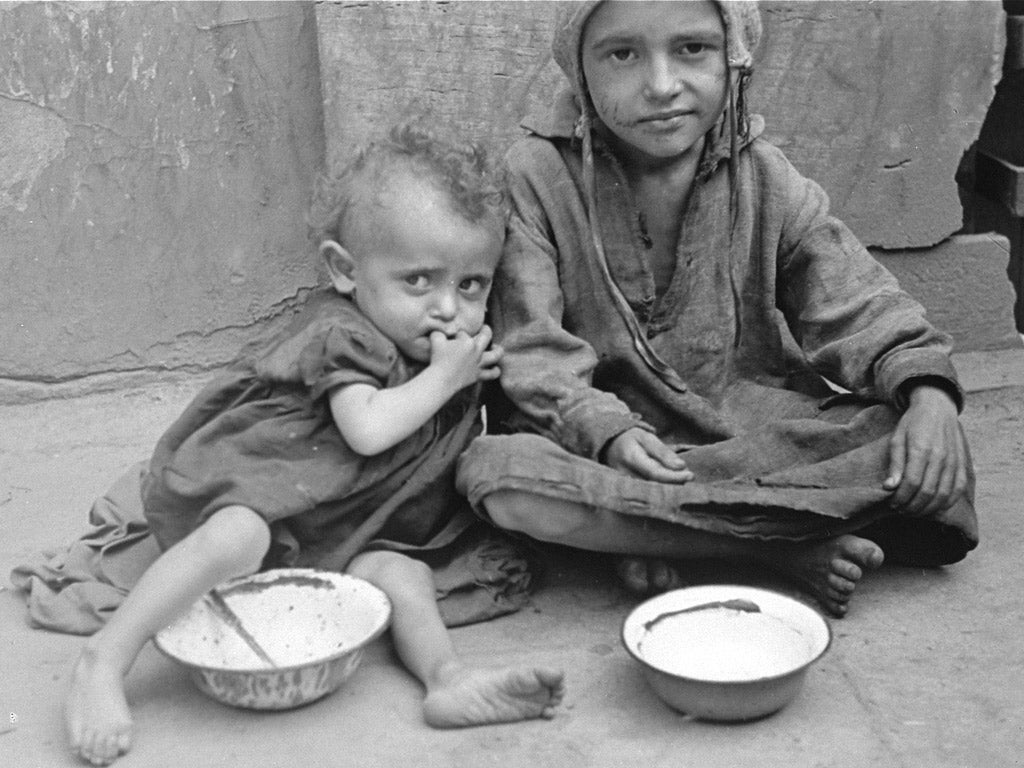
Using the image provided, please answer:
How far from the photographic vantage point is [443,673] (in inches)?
91.8

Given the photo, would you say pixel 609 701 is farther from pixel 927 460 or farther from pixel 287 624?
pixel 927 460

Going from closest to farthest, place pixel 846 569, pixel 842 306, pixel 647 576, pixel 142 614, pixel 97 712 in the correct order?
pixel 97 712, pixel 142 614, pixel 846 569, pixel 647 576, pixel 842 306

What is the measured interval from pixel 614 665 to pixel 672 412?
640 millimetres

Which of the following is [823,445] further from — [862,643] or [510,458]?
[510,458]

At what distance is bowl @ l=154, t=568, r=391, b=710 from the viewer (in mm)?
2314

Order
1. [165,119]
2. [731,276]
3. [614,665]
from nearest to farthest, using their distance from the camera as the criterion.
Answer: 1. [614,665]
2. [731,276]
3. [165,119]

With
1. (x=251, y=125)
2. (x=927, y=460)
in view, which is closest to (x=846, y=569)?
(x=927, y=460)

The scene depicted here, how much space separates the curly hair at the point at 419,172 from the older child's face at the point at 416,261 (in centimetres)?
3

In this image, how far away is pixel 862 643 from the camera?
2.52 meters

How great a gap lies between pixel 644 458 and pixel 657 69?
0.72m

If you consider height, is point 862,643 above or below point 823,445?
below

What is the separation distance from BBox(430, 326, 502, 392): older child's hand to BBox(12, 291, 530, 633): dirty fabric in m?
0.07

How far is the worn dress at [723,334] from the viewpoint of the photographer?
2.68 metres

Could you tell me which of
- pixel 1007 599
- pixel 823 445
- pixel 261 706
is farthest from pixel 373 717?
pixel 1007 599
